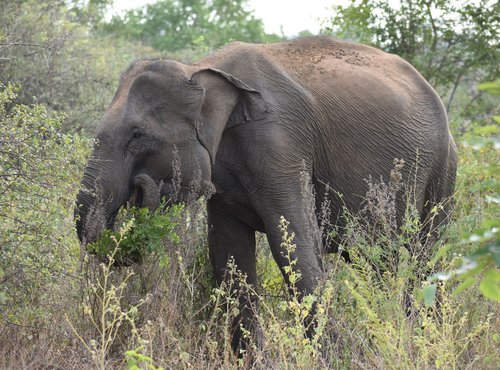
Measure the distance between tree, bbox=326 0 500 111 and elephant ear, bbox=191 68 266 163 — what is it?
6688 mm

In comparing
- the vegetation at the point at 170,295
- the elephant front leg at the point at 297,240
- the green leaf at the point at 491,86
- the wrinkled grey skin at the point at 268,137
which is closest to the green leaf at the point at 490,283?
the green leaf at the point at 491,86

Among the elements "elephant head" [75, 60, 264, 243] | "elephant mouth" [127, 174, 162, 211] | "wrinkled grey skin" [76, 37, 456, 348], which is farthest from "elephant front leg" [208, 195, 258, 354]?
"elephant mouth" [127, 174, 162, 211]

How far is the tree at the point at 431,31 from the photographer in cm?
1327

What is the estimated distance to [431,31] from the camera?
13.6 metres

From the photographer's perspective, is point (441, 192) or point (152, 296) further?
point (441, 192)

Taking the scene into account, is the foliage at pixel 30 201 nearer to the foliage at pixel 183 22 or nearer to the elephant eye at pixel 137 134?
the elephant eye at pixel 137 134

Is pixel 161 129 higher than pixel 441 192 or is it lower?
higher

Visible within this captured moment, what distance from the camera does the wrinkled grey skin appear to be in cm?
648

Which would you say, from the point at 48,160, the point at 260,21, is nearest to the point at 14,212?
the point at 48,160

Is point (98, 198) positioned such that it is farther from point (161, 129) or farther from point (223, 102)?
point (223, 102)

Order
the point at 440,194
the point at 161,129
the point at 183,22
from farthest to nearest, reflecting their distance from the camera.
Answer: the point at 183,22 < the point at 440,194 < the point at 161,129

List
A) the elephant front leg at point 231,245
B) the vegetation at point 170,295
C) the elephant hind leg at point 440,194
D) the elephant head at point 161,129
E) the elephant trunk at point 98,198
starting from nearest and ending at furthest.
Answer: the vegetation at point 170,295
the elephant trunk at point 98,198
the elephant head at point 161,129
the elephant front leg at point 231,245
the elephant hind leg at point 440,194

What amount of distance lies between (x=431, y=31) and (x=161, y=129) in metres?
7.70

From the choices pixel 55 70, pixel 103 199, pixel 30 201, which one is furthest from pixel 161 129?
pixel 55 70
